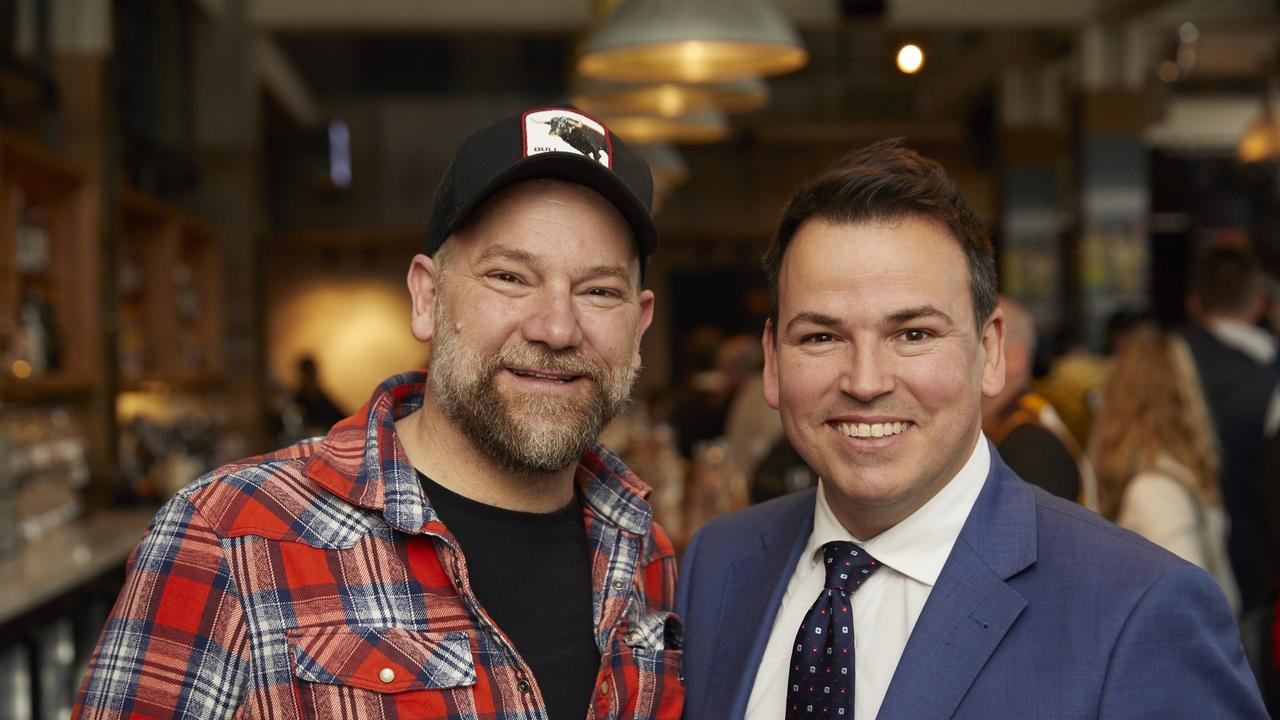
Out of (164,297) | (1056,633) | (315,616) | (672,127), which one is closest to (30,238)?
(164,297)

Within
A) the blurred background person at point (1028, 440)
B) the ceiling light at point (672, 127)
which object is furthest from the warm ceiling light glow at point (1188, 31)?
the blurred background person at point (1028, 440)

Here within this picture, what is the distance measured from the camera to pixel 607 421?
1.88 metres

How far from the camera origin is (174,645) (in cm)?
157

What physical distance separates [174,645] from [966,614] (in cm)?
97

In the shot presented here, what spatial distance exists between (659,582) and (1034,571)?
0.65m

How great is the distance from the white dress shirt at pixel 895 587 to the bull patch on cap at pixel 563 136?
2.08 feet

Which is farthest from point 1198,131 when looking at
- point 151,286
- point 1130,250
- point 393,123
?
point 151,286

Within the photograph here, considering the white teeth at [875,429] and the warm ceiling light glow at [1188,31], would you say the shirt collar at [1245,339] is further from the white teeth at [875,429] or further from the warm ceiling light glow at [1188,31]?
the warm ceiling light glow at [1188,31]

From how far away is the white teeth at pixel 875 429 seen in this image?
5.27 feet

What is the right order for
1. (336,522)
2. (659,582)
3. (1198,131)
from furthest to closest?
(1198,131) < (659,582) < (336,522)

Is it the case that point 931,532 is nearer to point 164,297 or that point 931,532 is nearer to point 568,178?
point 568,178

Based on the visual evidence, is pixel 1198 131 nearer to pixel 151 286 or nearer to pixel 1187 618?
pixel 151 286

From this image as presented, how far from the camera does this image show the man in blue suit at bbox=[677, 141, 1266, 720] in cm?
145

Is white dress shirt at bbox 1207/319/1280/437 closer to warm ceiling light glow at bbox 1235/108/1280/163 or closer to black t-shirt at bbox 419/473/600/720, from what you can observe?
black t-shirt at bbox 419/473/600/720
